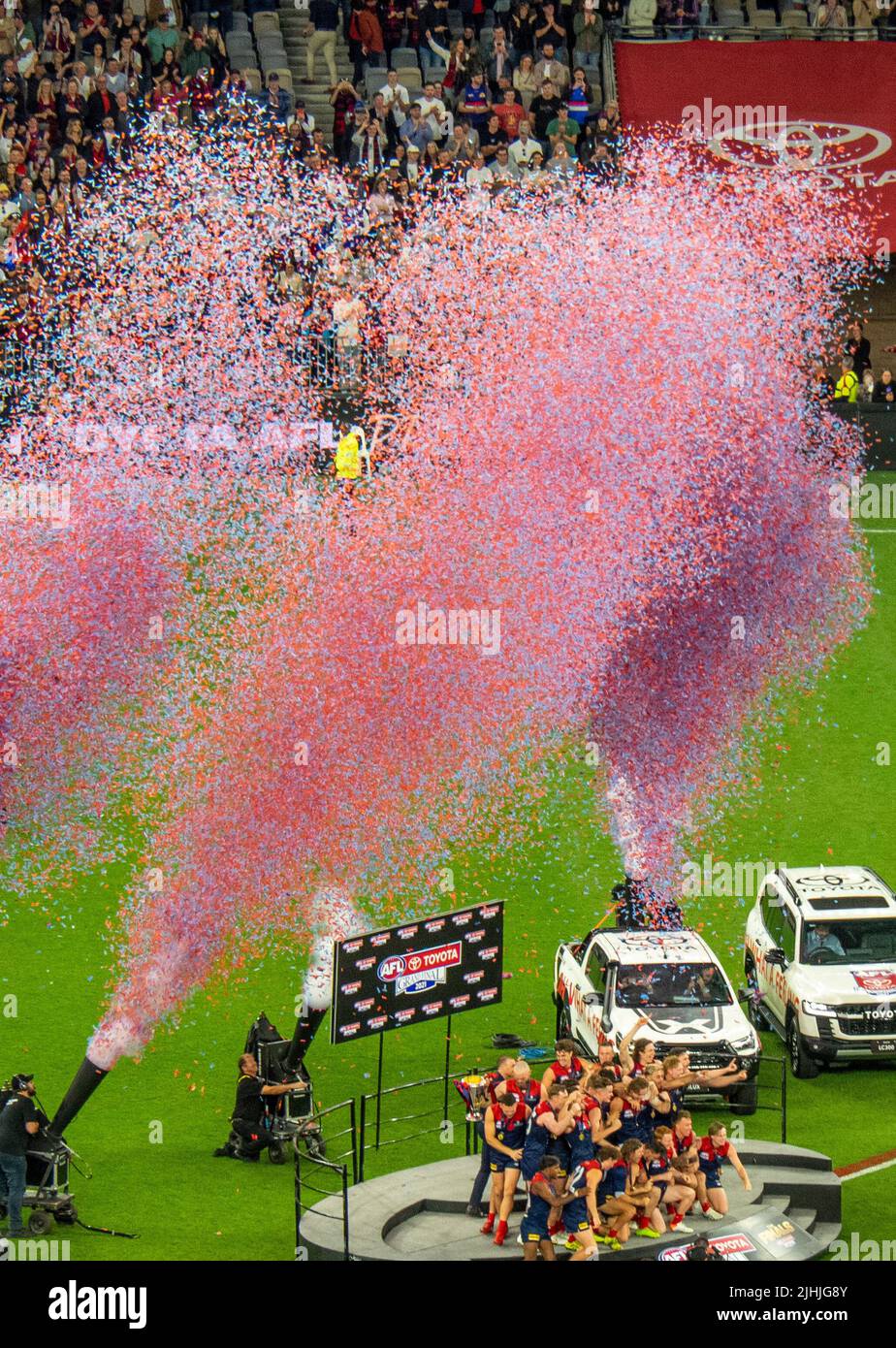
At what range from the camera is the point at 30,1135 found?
74.3 feet

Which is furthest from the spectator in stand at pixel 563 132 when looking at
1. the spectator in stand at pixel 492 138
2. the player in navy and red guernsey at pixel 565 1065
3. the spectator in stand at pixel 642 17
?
the player in navy and red guernsey at pixel 565 1065

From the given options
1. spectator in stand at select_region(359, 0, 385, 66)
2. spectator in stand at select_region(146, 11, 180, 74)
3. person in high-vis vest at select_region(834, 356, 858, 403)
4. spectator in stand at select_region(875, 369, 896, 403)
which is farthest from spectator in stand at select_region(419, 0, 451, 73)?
spectator in stand at select_region(875, 369, 896, 403)

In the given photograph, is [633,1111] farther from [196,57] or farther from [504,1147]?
[196,57]

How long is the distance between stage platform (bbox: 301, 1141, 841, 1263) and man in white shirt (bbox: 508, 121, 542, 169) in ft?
78.7

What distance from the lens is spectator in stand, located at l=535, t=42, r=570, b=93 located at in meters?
46.4

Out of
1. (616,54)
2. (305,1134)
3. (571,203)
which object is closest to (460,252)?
(571,203)

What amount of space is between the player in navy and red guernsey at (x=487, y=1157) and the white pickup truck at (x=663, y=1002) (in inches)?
107

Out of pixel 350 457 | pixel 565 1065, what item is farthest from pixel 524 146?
pixel 565 1065

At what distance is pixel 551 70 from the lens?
46.5 m

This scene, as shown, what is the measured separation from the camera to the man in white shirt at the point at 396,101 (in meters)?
43.8

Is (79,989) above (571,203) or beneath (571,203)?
beneath

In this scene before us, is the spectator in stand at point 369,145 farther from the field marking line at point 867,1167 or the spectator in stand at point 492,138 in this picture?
the field marking line at point 867,1167
